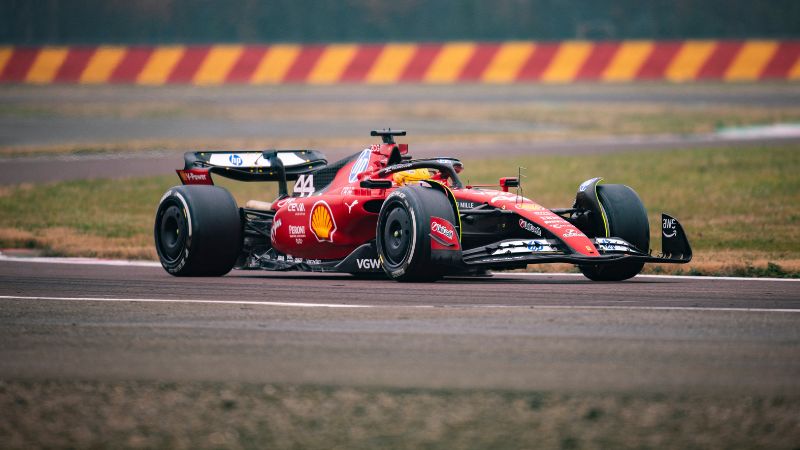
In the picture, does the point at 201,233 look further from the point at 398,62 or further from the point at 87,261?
the point at 398,62

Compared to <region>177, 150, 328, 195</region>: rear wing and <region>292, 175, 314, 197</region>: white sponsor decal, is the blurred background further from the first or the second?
<region>292, 175, 314, 197</region>: white sponsor decal

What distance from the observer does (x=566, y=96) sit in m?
53.8

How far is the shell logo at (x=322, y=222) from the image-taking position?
1600cm

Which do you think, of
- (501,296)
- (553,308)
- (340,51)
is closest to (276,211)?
(501,296)

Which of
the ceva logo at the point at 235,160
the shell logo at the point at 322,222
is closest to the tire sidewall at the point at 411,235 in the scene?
the shell logo at the point at 322,222

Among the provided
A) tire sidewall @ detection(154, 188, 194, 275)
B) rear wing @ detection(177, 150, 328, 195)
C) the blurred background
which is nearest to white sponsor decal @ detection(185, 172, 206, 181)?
rear wing @ detection(177, 150, 328, 195)

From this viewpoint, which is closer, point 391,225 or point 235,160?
point 391,225

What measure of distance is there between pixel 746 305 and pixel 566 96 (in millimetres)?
41721

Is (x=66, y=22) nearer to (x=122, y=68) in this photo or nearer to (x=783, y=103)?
(x=122, y=68)

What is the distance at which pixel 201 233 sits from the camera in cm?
1600

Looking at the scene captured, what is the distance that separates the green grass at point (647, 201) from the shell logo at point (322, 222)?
156 inches

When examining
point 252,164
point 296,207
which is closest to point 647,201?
point 252,164

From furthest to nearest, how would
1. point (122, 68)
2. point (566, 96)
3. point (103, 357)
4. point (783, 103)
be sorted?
point (122, 68)
point (566, 96)
point (783, 103)
point (103, 357)

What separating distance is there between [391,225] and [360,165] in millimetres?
1415
